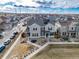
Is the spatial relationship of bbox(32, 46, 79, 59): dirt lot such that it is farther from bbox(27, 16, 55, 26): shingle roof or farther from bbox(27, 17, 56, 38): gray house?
bbox(27, 16, 55, 26): shingle roof

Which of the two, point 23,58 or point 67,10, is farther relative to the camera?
point 67,10

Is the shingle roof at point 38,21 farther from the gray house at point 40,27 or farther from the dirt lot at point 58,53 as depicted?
the dirt lot at point 58,53

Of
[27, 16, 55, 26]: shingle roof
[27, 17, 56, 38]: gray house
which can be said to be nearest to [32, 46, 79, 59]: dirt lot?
[27, 17, 56, 38]: gray house

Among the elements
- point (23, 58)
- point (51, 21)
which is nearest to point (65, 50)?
point (51, 21)

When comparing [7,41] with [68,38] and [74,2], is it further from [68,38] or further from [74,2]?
[74,2]

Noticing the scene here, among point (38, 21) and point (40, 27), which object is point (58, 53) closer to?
point (40, 27)

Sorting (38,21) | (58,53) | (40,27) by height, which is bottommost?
(58,53)

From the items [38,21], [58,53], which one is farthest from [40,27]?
[58,53]

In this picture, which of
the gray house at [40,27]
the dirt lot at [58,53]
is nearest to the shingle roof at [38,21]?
the gray house at [40,27]
